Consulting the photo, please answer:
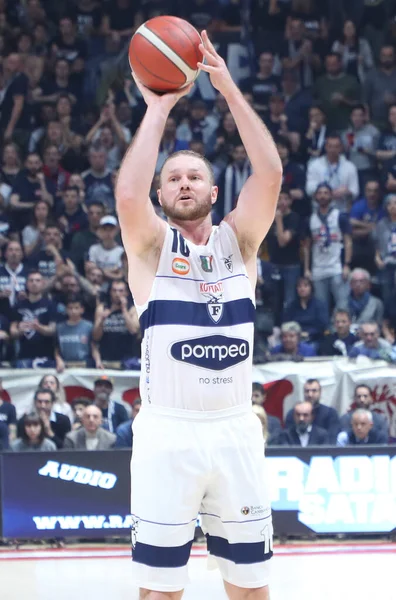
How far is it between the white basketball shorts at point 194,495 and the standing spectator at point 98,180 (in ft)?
29.9

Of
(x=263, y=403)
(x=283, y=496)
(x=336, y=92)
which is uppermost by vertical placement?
(x=336, y=92)

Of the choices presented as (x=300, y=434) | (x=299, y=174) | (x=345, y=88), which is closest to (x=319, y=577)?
(x=300, y=434)

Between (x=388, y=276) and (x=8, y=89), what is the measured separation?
6106 millimetres

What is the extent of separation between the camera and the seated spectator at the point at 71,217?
13055 mm

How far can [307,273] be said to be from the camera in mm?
13031

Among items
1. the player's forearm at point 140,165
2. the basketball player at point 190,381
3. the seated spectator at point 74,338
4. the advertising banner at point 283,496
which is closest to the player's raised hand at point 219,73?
the basketball player at point 190,381

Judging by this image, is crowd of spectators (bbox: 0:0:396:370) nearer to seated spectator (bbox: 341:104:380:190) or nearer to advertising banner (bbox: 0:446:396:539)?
seated spectator (bbox: 341:104:380:190)

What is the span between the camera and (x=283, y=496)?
923cm

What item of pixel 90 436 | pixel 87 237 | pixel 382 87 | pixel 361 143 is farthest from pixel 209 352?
pixel 382 87

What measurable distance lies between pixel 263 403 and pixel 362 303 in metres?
2.37

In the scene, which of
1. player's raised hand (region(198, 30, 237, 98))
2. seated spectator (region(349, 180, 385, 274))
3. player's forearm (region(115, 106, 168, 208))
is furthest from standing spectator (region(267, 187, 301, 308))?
player's forearm (region(115, 106, 168, 208))

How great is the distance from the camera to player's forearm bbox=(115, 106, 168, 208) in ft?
14.6

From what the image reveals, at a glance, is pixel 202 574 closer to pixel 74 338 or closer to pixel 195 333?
pixel 74 338

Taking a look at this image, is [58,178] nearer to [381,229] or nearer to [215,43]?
[215,43]
